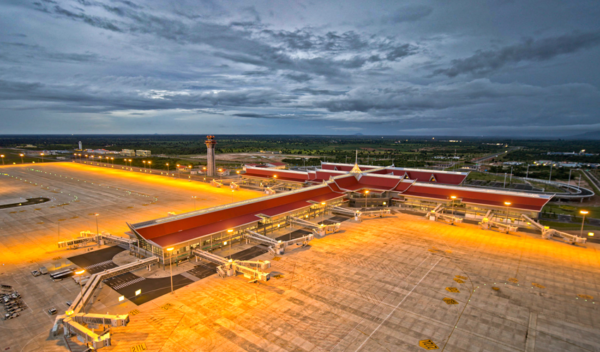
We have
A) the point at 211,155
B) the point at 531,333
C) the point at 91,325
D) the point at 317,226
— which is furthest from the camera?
the point at 211,155

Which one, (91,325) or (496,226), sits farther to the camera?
(496,226)

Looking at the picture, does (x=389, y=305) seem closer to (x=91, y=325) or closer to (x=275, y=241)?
(x=275, y=241)

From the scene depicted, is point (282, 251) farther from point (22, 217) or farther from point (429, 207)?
point (22, 217)

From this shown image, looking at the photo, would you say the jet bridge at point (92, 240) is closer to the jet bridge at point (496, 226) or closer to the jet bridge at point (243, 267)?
the jet bridge at point (243, 267)

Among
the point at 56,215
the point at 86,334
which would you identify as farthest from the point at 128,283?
the point at 56,215

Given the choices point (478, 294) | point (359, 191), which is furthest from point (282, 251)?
point (359, 191)

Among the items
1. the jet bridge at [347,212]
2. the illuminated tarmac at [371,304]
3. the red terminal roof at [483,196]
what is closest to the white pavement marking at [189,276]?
the illuminated tarmac at [371,304]
